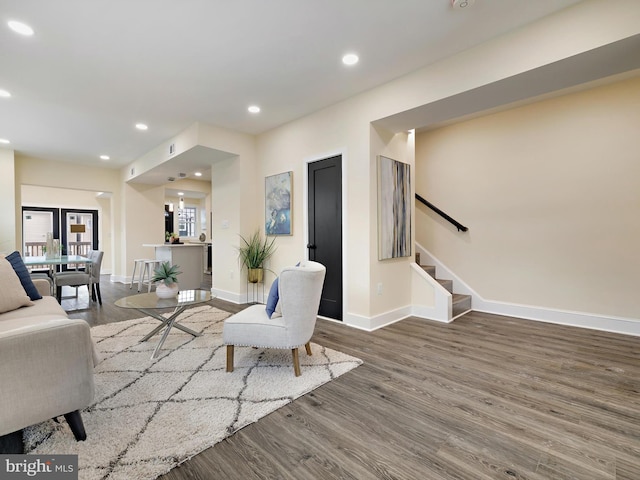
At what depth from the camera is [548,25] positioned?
7.72 feet

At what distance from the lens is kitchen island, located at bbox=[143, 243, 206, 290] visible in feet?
19.9

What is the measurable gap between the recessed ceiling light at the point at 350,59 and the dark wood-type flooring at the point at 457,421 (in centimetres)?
288

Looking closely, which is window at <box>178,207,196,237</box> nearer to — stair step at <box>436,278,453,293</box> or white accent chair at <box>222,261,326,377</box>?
stair step at <box>436,278,453,293</box>

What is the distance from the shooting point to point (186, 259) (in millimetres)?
6230

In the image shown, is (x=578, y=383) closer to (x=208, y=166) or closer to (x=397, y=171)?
(x=397, y=171)

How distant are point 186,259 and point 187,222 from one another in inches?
180

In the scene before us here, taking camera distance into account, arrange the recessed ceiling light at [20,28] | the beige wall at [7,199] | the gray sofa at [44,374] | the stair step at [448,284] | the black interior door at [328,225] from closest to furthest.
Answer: the gray sofa at [44,374]
the recessed ceiling light at [20,28]
the black interior door at [328,225]
the stair step at [448,284]
the beige wall at [7,199]

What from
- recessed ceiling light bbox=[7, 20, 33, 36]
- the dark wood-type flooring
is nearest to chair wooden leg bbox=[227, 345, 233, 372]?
the dark wood-type flooring

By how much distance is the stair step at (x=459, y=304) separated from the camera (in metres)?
4.14

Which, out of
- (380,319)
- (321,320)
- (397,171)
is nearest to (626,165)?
(397,171)

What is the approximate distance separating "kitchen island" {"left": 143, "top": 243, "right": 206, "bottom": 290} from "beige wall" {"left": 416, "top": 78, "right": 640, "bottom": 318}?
4733 millimetres

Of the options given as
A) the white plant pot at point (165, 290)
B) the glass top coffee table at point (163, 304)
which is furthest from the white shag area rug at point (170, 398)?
the white plant pot at point (165, 290)

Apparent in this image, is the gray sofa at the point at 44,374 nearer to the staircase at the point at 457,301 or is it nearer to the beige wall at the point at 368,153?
the beige wall at the point at 368,153


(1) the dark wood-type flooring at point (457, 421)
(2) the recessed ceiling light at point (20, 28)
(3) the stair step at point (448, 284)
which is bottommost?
(1) the dark wood-type flooring at point (457, 421)
